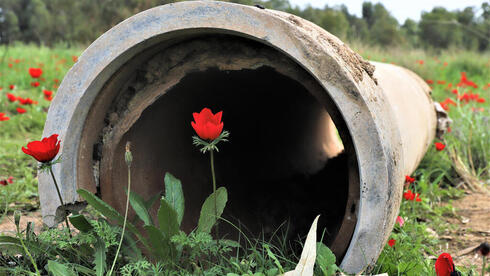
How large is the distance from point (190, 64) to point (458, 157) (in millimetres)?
2237

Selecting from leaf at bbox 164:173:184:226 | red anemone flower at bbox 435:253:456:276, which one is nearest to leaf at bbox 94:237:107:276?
leaf at bbox 164:173:184:226

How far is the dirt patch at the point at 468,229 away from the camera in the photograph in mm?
2089

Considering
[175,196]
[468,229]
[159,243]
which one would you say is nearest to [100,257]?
[159,243]

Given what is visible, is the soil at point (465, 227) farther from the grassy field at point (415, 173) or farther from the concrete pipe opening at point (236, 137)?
the concrete pipe opening at point (236, 137)

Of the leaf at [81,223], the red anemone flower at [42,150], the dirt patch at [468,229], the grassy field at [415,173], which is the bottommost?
the dirt patch at [468,229]

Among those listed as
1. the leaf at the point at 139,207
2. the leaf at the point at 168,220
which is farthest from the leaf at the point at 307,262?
the leaf at the point at 139,207

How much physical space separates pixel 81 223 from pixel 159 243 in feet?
0.87

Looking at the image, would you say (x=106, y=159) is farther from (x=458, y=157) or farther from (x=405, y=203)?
(x=458, y=157)

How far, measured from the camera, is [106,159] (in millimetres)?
1837

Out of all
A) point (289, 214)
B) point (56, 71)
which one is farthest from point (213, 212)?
point (56, 71)

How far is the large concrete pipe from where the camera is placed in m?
1.46

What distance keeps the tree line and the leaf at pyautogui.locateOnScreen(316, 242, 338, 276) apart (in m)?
1.17

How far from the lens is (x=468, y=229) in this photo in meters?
2.43

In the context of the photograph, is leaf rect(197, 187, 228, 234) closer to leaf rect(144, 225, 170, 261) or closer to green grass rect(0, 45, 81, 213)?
leaf rect(144, 225, 170, 261)
